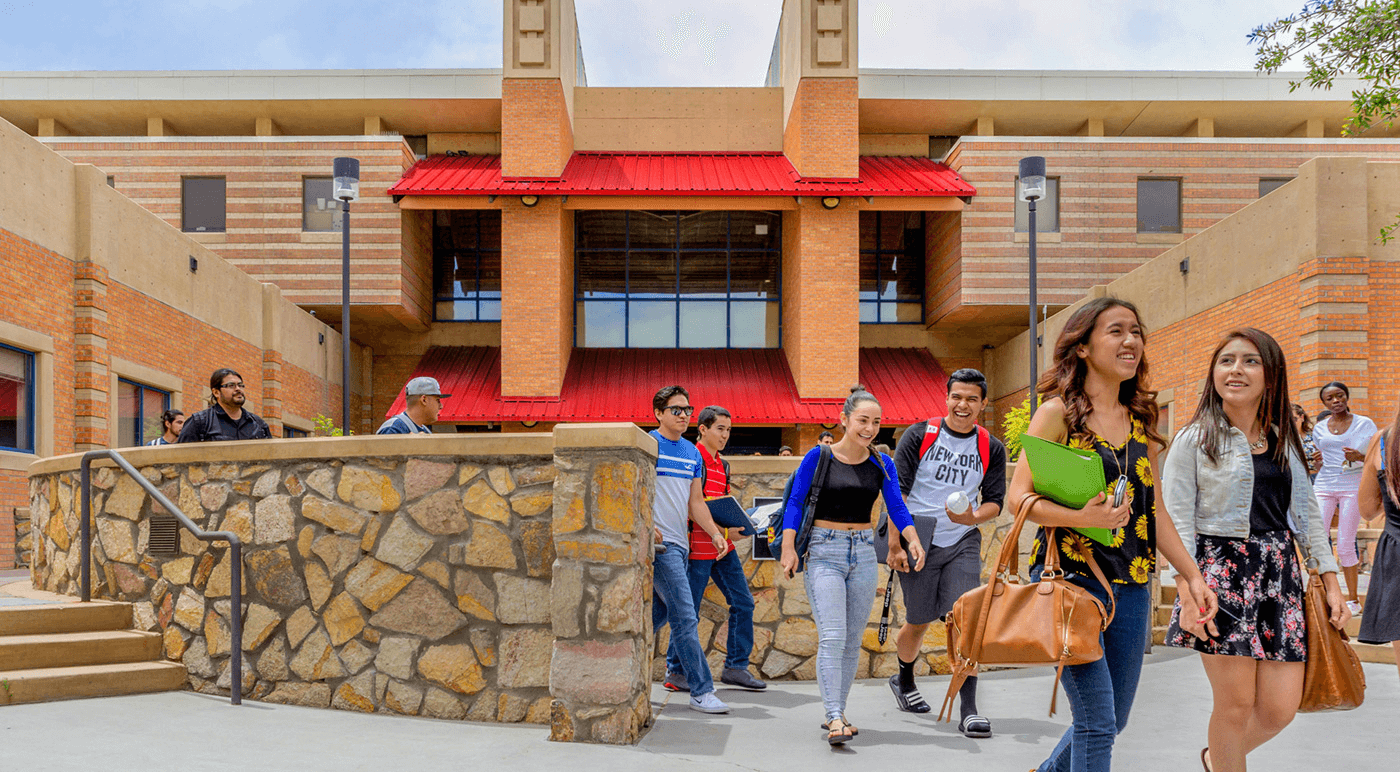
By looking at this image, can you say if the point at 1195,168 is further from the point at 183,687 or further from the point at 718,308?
the point at 183,687

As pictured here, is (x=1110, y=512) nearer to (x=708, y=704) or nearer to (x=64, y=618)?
(x=708, y=704)

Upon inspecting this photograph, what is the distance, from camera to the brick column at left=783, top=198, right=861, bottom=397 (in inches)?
943

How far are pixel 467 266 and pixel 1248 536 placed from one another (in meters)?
25.3

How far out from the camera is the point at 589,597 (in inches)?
229

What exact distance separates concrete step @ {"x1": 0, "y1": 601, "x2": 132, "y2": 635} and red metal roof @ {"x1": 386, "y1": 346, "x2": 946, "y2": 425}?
51.9 feet

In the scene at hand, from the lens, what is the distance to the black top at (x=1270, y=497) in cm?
386

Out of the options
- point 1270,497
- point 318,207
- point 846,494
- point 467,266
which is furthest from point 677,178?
point 1270,497

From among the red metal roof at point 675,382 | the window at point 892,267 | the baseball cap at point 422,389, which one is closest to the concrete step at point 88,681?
the baseball cap at point 422,389

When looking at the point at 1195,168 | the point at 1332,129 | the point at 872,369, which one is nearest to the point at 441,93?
the point at 872,369

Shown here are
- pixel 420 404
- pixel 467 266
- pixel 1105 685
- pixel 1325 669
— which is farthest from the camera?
pixel 467 266

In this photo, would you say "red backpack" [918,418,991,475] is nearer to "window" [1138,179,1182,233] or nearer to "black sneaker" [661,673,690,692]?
"black sneaker" [661,673,690,692]

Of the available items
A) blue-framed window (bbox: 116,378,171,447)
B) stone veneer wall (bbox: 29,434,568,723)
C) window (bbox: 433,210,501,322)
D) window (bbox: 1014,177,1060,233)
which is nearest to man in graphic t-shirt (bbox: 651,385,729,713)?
stone veneer wall (bbox: 29,434,568,723)

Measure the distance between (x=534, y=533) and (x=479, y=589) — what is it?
497 millimetres

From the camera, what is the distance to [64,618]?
23.4 feet
